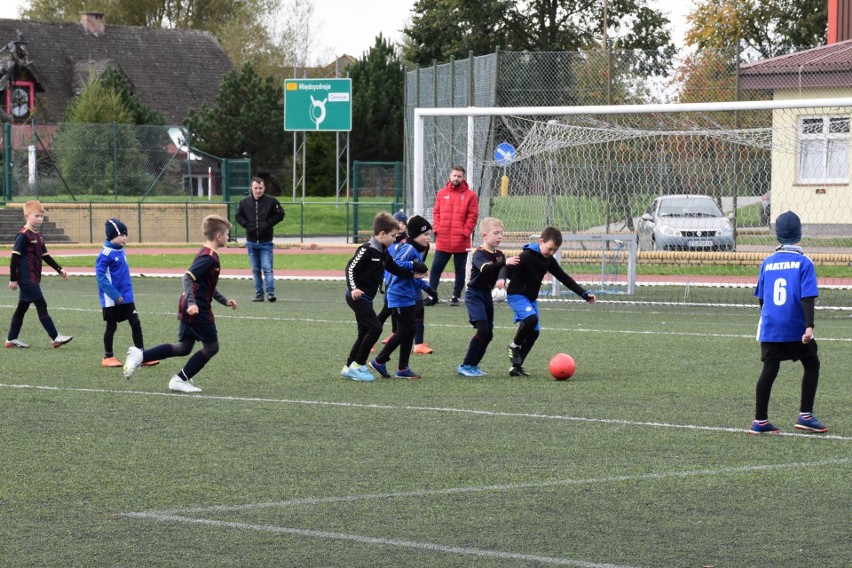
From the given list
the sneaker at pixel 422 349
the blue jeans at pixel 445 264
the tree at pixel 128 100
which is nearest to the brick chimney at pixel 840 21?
the blue jeans at pixel 445 264

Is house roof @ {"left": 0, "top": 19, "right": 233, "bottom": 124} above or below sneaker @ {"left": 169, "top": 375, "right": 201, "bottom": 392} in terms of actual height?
above

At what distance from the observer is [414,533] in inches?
242

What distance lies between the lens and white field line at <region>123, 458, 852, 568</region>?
5.77 meters

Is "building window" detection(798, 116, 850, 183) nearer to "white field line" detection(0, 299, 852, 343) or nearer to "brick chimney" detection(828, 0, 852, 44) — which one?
"white field line" detection(0, 299, 852, 343)

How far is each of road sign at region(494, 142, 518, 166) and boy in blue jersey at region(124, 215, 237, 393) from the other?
460 inches

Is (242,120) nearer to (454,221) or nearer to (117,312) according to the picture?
(454,221)

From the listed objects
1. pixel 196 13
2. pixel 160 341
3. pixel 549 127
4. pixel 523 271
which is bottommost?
pixel 160 341

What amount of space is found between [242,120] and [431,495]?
46040mm

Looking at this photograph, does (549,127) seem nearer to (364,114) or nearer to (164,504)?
(164,504)

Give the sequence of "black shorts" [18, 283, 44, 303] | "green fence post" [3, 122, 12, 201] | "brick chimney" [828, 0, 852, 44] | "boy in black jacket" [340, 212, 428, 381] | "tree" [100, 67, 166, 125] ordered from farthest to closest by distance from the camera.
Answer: "tree" [100, 67, 166, 125] → "green fence post" [3, 122, 12, 201] → "brick chimney" [828, 0, 852, 44] → "black shorts" [18, 283, 44, 303] → "boy in black jacket" [340, 212, 428, 381]

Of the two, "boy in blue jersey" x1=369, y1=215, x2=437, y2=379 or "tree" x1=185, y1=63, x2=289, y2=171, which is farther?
"tree" x1=185, y1=63, x2=289, y2=171

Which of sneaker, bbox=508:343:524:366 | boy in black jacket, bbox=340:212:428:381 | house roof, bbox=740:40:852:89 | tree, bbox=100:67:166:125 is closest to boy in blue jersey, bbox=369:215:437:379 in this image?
boy in black jacket, bbox=340:212:428:381

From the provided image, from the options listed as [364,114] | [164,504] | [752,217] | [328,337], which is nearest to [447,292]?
[752,217]

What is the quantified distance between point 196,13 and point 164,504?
254 feet
